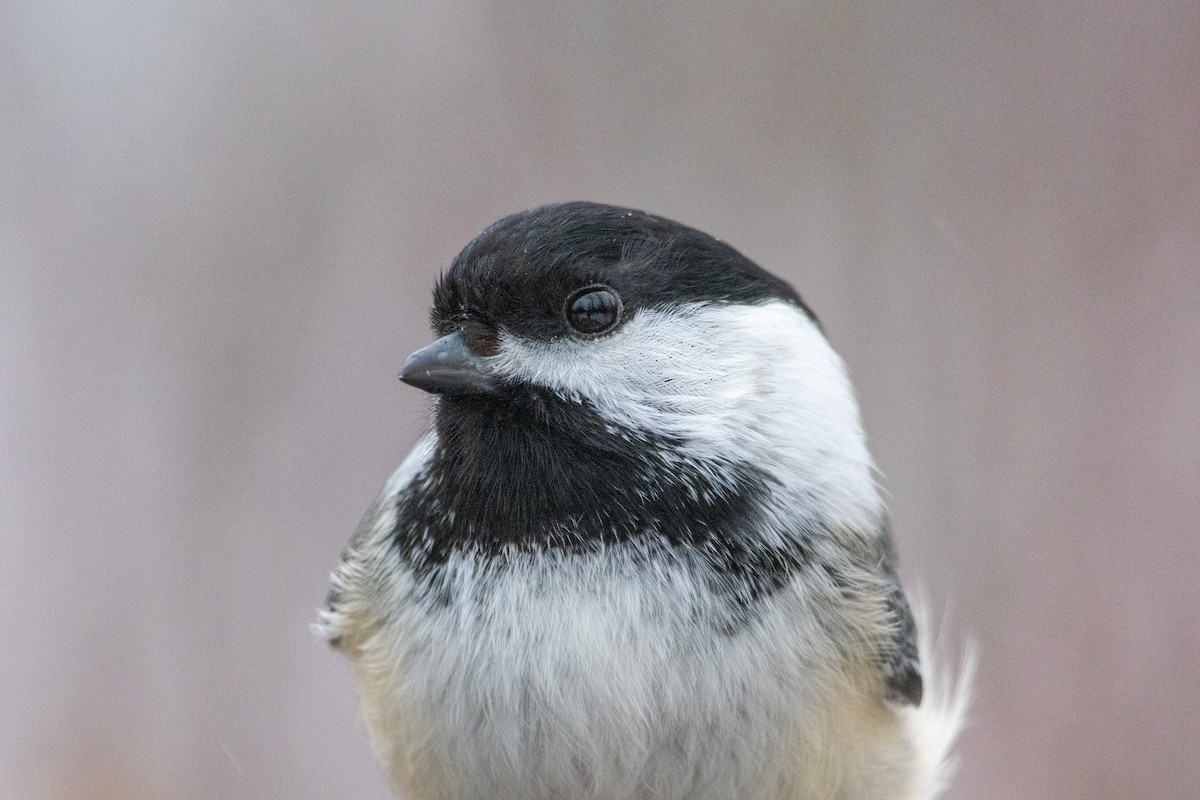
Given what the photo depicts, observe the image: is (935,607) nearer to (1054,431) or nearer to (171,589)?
(1054,431)

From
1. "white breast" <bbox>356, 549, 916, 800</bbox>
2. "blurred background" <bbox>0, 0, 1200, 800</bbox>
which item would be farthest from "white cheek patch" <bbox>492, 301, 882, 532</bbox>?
"blurred background" <bbox>0, 0, 1200, 800</bbox>

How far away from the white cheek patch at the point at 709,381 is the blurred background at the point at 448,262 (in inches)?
51.0

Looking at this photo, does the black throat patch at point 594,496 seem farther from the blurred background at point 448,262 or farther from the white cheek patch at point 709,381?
the blurred background at point 448,262

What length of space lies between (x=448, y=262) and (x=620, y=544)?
1692 mm

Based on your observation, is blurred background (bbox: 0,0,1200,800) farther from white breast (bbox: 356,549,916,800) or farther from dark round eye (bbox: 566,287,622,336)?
dark round eye (bbox: 566,287,622,336)

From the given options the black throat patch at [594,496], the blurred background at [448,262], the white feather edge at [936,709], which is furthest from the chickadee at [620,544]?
the blurred background at [448,262]

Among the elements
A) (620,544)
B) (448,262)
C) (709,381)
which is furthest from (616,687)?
(448,262)

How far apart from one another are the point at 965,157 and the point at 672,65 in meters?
0.80

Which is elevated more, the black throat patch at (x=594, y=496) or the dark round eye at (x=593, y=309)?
the dark round eye at (x=593, y=309)

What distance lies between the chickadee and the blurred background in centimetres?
129

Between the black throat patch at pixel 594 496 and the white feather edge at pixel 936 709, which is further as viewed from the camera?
the white feather edge at pixel 936 709

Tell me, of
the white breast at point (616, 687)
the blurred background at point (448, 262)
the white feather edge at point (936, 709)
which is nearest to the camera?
the white breast at point (616, 687)

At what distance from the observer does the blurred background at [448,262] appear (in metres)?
2.69

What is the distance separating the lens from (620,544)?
4.45ft
